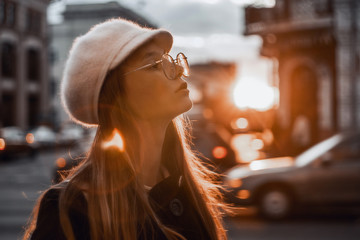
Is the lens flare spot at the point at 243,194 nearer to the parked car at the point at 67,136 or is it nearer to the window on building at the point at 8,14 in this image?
the parked car at the point at 67,136

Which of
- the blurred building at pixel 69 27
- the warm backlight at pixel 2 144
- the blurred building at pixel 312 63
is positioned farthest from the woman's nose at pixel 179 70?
the blurred building at pixel 69 27

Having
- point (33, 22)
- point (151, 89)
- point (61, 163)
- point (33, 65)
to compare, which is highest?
point (33, 22)

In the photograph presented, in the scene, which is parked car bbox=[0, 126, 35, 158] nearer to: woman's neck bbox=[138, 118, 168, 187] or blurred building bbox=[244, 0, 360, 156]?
Answer: blurred building bbox=[244, 0, 360, 156]

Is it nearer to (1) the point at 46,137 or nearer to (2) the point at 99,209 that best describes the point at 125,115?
(2) the point at 99,209

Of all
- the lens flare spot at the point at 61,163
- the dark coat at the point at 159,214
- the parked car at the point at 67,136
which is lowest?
the parked car at the point at 67,136

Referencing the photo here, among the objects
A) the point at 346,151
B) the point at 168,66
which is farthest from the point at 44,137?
the point at 168,66

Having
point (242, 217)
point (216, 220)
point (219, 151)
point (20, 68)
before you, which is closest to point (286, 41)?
point (219, 151)

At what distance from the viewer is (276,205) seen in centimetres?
935

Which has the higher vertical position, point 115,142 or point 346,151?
point 115,142

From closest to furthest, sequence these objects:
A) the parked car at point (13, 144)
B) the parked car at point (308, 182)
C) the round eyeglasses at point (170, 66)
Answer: the round eyeglasses at point (170, 66), the parked car at point (308, 182), the parked car at point (13, 144)

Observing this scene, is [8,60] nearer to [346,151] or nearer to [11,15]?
[11,15]

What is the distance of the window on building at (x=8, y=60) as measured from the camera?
4328 centimetres

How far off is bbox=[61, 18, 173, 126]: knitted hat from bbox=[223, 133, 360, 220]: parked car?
7.46 metres

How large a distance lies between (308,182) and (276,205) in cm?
73
